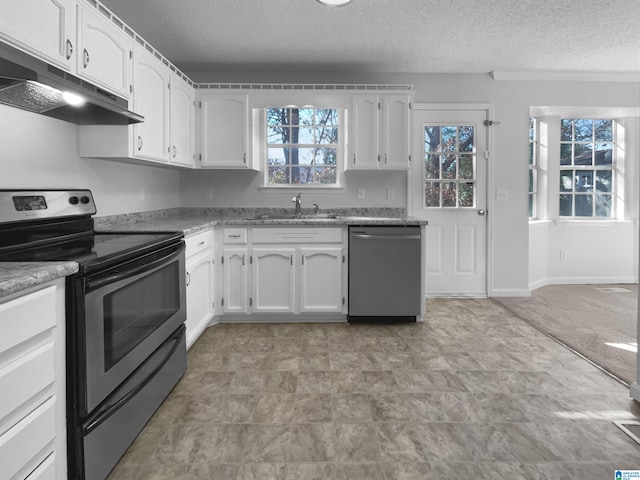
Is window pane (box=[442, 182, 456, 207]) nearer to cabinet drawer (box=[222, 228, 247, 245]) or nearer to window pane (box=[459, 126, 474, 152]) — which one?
window pane (box=[459, 126, 474, 152])

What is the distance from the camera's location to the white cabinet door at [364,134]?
13.3 feet

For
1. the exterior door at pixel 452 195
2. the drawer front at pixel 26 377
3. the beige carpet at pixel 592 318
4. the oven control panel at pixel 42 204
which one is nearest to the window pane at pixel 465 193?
the exterior door at pixel 452 195

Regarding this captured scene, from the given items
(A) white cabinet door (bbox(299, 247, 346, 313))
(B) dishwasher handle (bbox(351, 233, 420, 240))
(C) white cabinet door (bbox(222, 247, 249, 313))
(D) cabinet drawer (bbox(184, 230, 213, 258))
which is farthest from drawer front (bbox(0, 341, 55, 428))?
(B) dishwasher handle (bbox(351, 233, 420, 240))

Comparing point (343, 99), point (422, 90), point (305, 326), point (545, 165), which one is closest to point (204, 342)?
point (305, 326)

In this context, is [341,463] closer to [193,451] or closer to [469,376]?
[193,451]

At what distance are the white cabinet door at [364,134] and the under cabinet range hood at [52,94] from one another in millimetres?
2073

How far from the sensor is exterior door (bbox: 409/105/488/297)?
4641mm

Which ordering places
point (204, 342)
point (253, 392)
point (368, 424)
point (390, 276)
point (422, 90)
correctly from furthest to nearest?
point (422, 90)
point (390, 276)
point (204, 342)
point (253, 392)
point (368, 424)

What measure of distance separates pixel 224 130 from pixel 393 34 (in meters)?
1.64

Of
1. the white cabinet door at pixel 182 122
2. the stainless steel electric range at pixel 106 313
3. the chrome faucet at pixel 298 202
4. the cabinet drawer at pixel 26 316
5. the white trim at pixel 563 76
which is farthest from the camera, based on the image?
the white trim at pixel 563 76

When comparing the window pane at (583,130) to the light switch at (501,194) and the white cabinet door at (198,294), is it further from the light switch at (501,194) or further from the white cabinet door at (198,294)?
the white cabinet door at (198,294)

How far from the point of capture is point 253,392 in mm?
2414

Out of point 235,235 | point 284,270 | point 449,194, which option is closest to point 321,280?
point 284,270

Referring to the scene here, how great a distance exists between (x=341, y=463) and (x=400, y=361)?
120 cm
